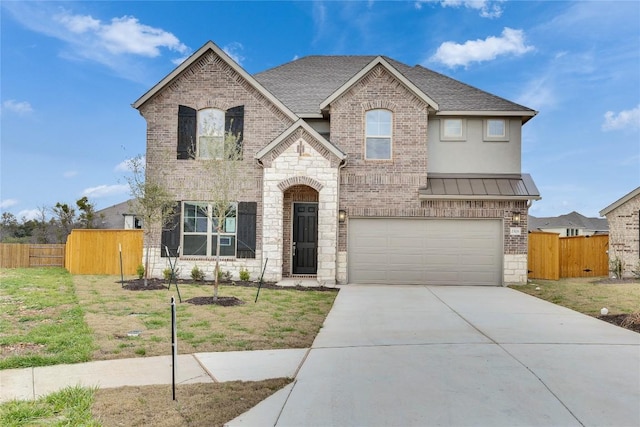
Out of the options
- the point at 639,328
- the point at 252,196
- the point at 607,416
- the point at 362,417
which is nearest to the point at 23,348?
the point at 362,417

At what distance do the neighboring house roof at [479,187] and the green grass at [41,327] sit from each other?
10412 millimetres

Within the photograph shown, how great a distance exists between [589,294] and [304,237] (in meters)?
8.69

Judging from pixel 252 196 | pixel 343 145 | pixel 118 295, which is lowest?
pixel 118 295

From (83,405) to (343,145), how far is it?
1182 centimetres

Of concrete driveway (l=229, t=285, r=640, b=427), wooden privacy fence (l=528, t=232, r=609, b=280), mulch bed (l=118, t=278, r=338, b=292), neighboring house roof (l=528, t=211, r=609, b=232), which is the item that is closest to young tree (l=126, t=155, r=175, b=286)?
mulch bed (l=118, t=278, r=338, b=292)

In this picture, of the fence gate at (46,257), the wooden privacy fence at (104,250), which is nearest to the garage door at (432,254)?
the wooden privacy fence at (104,250)

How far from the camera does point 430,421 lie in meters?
4.33

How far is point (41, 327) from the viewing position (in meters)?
8.38

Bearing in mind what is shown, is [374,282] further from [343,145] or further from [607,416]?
[607,416]

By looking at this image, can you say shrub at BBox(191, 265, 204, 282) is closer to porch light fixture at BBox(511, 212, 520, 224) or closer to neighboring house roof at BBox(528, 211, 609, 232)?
porch light fixture at BBox(511, 212, 520, 224)

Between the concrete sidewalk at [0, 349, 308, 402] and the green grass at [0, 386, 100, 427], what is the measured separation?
0.27 meters

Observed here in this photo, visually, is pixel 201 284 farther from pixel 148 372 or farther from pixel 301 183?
pixel 148 372

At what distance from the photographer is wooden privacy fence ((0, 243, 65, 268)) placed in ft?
73.9

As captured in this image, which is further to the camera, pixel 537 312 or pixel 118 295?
pixel 118 295
